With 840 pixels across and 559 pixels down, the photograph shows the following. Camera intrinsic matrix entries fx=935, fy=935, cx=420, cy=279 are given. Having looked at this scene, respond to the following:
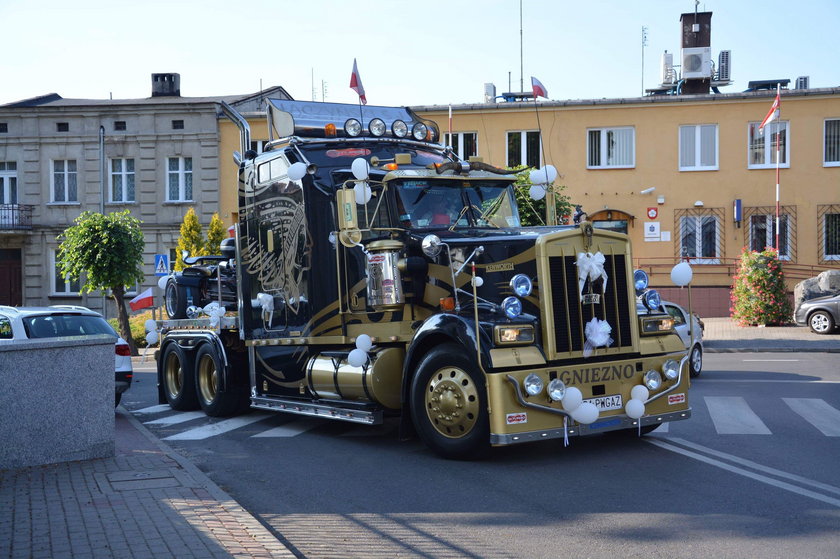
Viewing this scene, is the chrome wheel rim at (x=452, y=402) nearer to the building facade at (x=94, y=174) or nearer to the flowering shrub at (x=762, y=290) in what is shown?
the flowering shrub at (x=762, y=290)

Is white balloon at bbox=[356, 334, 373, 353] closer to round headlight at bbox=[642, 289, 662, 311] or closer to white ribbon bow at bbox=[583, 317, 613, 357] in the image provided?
white ribbon bow at bbox=[583, 317, 613, 357]

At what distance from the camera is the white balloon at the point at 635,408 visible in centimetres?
848

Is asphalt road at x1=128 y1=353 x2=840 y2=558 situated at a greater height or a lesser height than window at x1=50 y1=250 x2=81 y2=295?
lesser

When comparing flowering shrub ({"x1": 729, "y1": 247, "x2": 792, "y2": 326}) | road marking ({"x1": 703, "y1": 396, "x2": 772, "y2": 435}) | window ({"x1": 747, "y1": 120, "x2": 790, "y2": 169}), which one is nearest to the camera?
road marking ({"x1": 703, "y1": 396, "x2": 772, "y2": 435})

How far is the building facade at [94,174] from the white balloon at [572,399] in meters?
29.4

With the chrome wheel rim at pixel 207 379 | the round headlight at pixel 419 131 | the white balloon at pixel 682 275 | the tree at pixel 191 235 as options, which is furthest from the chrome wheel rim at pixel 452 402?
the tree at pixel 191 235

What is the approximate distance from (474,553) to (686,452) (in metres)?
3.82

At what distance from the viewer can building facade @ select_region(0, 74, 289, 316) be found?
36094mm

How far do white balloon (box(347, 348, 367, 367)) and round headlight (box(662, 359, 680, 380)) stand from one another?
9.65 feet

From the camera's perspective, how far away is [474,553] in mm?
5738

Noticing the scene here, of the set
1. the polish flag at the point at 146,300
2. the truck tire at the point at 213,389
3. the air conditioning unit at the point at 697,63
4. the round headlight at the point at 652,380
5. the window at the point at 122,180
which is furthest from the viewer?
the window at the point at 122,180

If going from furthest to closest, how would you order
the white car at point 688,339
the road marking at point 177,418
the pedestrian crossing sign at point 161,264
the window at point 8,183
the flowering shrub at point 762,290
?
the window at point 8,183, the flowering shrub at point 762,290, the pedestrian crossing sign at point 161,264, the white car at point 688,339, the road marking at point 177,418

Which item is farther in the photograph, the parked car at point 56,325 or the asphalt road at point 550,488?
the parked car at point 56,325

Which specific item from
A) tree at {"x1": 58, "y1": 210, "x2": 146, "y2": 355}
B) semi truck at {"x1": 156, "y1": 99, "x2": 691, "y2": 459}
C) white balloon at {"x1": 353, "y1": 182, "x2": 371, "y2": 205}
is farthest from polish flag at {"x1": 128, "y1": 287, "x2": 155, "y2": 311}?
tree at {"x1": 58, "y1": 210, "x2": 146, "y2": 355}
